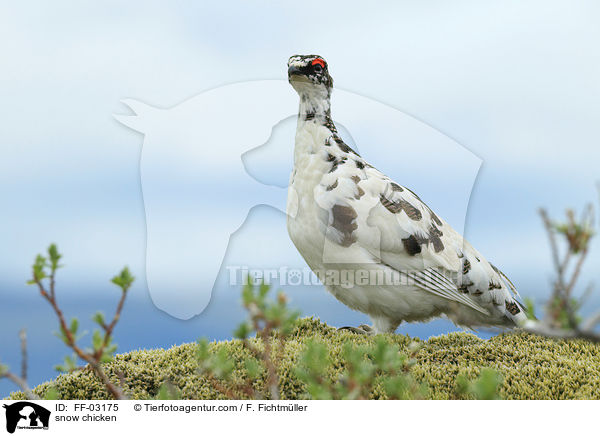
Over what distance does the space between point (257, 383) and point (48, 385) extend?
1740mm

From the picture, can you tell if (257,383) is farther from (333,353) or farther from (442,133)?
(442,133)

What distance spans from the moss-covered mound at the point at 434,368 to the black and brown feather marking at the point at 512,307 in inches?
10.3

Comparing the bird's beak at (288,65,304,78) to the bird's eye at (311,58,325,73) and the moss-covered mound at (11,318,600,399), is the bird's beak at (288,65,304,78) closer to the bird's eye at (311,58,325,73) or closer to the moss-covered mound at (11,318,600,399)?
the bird's eye at (311,58,325,73)

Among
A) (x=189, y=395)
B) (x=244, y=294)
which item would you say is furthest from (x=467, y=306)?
(x=244, y=294)

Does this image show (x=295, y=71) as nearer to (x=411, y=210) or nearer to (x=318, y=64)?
(x=318, y=64)

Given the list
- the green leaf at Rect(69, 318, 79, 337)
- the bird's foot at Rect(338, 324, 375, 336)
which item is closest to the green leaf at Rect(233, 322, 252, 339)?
the green leaf at Rect(69, 318, 79, 337)

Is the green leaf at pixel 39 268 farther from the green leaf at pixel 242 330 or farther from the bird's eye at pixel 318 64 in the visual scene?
the bird's eye at pixel 318 64

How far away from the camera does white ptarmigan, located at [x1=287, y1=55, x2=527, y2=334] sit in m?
4.09

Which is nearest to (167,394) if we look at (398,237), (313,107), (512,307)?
(398,237)

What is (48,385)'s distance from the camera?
403 cm
